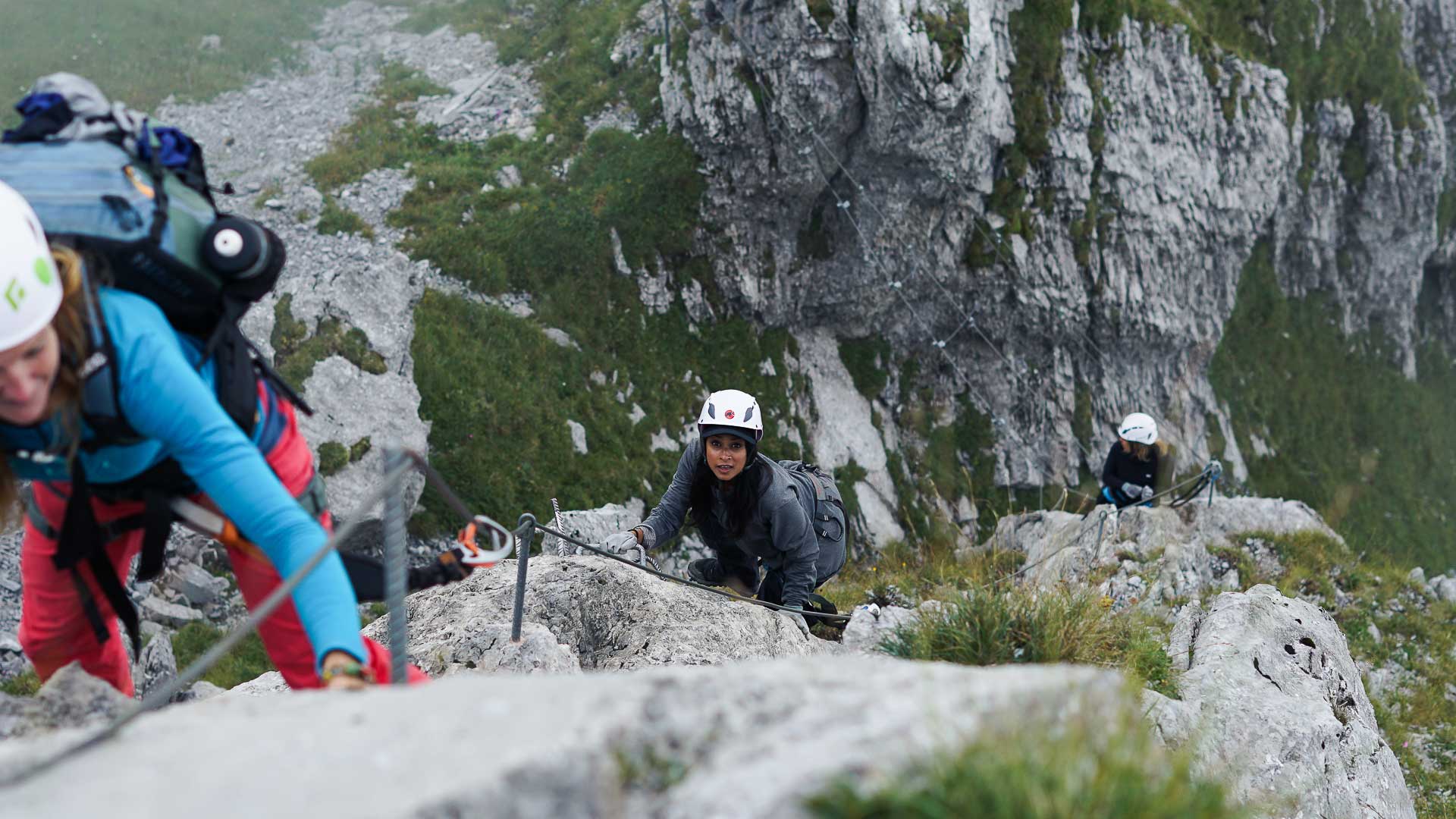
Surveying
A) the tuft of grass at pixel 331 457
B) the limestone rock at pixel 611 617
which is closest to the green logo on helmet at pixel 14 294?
the limestone rock at pixel 611 617

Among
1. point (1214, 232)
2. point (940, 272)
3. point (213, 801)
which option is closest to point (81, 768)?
point (213, 801)

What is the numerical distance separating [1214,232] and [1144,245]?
4592 millimetres

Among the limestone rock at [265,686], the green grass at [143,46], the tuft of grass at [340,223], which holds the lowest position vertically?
the limestone rock at [265,686]

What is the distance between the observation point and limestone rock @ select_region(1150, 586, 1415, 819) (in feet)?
19.4

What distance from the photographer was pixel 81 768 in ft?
8.46

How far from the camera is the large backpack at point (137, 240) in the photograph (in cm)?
347

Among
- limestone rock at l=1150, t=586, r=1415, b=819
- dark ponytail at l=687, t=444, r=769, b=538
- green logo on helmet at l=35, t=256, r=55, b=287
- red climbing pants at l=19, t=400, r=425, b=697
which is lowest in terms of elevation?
limestone rock at l=1150, t=586, r=1415, b=819

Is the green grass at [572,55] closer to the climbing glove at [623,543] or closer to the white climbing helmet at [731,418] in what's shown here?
the white climbing helmet at [731,418]

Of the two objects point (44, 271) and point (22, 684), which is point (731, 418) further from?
point (22, 684)

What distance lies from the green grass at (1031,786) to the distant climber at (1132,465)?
13667mm

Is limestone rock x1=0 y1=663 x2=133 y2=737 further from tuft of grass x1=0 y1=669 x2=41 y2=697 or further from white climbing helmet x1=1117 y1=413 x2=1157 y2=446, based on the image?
white climbing helmet x1=1117 y1=413 x2=1157 y2=446

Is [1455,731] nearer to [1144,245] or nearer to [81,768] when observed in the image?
[81,768]

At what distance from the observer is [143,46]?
99.6 feet

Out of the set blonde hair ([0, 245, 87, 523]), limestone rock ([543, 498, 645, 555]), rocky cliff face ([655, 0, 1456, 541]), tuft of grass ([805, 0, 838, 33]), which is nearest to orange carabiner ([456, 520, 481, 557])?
blonde hair ([0, 245, 87, 523])
